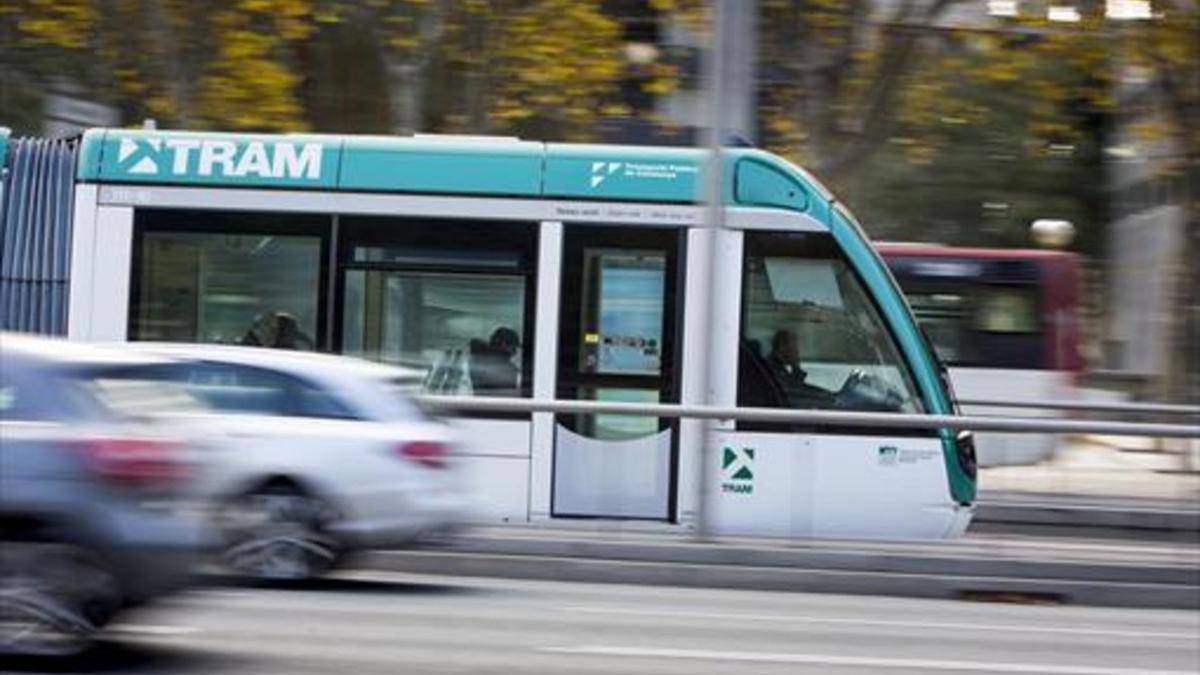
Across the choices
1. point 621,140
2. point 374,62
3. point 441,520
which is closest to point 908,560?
point 441,520

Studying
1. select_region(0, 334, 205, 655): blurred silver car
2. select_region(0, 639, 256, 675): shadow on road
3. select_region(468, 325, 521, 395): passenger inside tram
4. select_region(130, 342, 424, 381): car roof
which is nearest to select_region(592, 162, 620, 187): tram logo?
→ select_region(468, 325, 521, 395): passenger inside tram

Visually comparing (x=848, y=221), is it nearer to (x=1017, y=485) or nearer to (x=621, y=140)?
(x=1017, y=485)

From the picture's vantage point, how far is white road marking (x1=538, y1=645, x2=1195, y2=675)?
9266 millimetres

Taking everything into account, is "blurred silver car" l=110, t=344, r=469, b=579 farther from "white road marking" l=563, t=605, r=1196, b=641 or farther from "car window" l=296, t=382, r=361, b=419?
"white road marking" l=563, t=605, r=1196, b=641

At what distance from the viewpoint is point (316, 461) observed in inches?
447

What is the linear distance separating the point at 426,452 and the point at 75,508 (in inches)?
153

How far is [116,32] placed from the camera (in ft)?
77.8

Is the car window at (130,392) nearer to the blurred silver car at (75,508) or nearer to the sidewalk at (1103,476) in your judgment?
the blurred silver car at (75,508)

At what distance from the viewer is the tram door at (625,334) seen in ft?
45.6

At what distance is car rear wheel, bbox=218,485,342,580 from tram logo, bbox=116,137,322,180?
12.1 feet

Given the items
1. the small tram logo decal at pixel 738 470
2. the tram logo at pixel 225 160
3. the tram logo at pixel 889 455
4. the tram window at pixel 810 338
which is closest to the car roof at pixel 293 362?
the tram logo at pixel 225 160

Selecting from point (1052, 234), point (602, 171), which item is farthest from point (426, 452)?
point (1052, 234)

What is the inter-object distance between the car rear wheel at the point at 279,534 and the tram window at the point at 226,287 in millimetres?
2949

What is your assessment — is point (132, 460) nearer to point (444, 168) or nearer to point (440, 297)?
point (440, 297)
